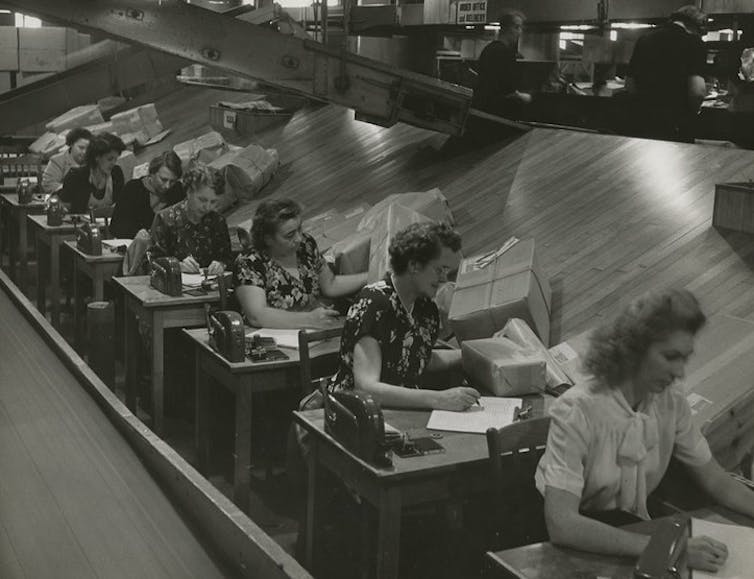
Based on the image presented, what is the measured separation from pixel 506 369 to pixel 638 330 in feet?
3.61

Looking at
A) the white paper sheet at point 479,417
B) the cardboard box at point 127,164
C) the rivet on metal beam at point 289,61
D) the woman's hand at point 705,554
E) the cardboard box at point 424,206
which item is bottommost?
the white paper sheet at point 479,417

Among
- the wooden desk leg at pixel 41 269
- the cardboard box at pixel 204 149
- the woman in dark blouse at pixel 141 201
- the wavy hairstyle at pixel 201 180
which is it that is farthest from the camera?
the cardboard box at pixel 204 149

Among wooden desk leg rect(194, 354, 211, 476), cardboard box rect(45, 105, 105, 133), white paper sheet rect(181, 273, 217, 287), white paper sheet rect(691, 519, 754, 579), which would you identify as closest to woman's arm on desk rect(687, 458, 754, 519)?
white paper sheet rect(691, 519, 754, 579)

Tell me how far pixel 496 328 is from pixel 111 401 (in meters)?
1.83

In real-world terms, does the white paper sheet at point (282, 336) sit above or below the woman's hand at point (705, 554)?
below

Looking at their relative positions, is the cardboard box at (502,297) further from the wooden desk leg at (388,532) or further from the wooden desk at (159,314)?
the wooden desk leg at (388,532)

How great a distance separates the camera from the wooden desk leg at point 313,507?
3.43 meters

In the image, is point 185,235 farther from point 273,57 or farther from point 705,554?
point 705,554

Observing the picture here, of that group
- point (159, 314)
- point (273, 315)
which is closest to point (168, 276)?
point (159, 314)

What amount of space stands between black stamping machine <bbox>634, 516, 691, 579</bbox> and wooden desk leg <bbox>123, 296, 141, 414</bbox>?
3629 mm

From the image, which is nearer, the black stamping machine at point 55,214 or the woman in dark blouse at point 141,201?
the woman in dark blouse at point 141,201

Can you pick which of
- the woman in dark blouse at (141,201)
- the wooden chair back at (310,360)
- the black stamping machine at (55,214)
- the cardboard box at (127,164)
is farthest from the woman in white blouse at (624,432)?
the cardboard box at (127,164)

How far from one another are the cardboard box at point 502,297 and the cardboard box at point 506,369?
2.85ft

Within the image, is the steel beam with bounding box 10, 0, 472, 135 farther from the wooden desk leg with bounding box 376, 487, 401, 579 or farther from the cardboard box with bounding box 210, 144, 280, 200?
the wooden desk leg with bounding box 376, 487, 401, 579
